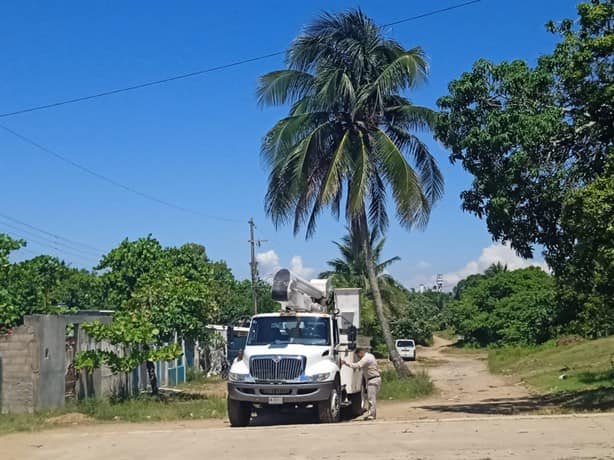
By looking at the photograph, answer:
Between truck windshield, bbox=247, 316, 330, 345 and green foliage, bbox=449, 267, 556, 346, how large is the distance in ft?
121

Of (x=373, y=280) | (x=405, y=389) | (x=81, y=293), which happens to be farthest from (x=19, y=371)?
(x=81, y=293)

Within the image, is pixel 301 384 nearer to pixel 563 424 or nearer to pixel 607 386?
pixel 563 424

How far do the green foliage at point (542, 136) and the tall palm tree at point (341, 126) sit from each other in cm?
883

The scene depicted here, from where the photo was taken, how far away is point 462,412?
18.9 metres

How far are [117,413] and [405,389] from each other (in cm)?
1003

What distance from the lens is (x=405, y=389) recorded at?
2575 cm

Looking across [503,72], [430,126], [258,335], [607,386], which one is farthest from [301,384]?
[430,126]

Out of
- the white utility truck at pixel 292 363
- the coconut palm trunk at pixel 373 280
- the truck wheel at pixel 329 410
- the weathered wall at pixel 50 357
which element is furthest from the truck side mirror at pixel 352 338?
the coconut palm trunk at pixel 373 280

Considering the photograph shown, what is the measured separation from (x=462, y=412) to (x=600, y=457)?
9.19 metres

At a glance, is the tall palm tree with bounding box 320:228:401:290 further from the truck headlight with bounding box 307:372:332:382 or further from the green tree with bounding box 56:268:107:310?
the truck headlight with bounding box 307:372:332:382

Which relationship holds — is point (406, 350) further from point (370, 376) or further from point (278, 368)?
point (278, 368)

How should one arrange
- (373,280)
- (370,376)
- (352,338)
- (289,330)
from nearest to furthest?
(289,330) → (370,376) → (352,338) → (373,280)

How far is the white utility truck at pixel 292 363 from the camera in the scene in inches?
630

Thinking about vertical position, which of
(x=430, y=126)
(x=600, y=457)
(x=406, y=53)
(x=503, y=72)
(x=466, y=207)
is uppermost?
(x=406, y=53)
